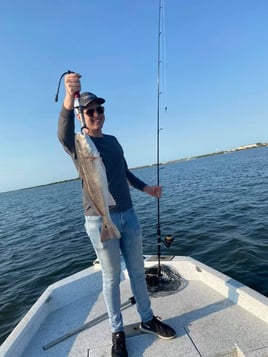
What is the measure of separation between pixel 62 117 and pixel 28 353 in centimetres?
290

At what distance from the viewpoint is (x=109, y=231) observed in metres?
2.93

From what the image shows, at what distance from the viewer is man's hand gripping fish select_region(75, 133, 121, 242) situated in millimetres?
2607

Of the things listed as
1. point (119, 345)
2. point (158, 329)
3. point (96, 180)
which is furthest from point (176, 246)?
point (96, 180)

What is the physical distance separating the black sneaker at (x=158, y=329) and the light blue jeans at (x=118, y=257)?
0.34 feet

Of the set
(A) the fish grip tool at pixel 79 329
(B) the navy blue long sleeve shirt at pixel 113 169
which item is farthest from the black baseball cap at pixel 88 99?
(A) the fish grip tool at pixel 79 329

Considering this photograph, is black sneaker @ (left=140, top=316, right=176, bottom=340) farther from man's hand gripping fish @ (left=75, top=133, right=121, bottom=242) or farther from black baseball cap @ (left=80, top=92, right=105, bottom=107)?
black baseball cap @ (left=80, top=92, right=105, bottom=107)

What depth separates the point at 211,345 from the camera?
10.5 ft

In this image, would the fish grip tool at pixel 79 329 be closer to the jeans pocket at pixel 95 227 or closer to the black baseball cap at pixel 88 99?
the jeans pocket at pixel 95 227

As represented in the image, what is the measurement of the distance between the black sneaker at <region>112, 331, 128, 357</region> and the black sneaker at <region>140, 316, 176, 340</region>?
322 mm

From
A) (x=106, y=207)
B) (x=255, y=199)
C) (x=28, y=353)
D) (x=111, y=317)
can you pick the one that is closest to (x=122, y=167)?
(x=106, y=207)

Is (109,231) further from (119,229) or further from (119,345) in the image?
(119,345)

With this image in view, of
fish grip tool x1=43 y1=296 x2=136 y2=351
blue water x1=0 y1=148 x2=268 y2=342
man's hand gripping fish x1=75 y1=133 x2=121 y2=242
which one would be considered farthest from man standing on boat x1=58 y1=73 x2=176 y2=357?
blue water x1=0 y1=148 x2=268 y2=342

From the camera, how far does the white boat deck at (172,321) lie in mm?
3256

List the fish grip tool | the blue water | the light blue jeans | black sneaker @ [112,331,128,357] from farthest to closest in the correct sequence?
the blue water < the fish grip tool < black sneaker @ [112,331,128,357] < the light blue jeans
